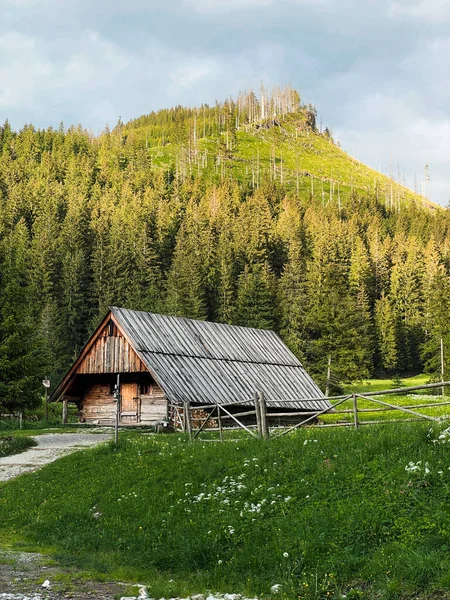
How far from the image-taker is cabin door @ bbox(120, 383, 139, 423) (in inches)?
1404

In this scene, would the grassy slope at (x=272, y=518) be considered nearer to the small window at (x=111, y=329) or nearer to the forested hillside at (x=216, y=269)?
the small window at (x=111, y=329)

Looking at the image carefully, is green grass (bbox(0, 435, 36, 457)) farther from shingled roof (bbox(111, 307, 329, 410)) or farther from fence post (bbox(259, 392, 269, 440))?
fence post (bbox(259, 392, 269, 440))

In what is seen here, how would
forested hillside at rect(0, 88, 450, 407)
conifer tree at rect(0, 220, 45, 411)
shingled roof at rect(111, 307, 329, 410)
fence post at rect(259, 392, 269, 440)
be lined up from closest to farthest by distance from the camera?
fence post at rect(259, 392, 269, 440) → shingled roof at rect(111, 307, 329, 410) → conifer tree at rect(0, 220, 45, 411) → forested hillside at rect(0, 88, 450, 407)

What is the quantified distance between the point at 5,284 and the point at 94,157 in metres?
157

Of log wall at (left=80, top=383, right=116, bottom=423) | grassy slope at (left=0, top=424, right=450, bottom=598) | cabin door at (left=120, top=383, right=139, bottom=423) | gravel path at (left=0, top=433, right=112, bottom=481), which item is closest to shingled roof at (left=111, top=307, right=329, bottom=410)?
cabin door at (left=120, top=383, right=139, bottom=423)

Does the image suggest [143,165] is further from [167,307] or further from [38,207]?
[167,307]

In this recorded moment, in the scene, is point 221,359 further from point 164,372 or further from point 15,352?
point 15,352

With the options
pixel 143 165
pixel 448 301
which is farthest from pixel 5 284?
pixel 143 165

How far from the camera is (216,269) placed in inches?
3962

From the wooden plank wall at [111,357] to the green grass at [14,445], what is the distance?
24.2 feet

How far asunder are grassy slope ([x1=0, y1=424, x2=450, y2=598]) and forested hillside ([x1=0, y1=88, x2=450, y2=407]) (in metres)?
22.7

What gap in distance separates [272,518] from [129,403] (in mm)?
25079

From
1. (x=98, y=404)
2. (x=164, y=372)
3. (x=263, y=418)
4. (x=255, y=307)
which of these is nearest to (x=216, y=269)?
(x=255, y=307)

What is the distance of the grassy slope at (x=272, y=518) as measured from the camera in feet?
32.0
